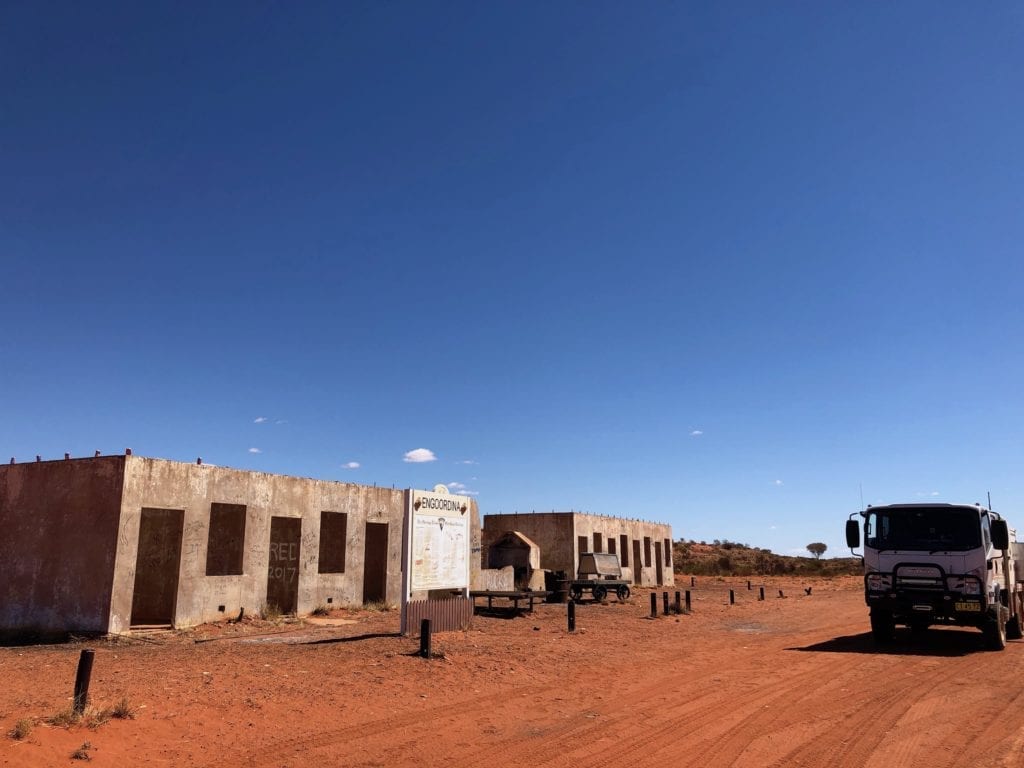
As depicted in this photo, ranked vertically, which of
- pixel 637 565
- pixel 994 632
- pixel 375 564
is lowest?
pixel 994 632

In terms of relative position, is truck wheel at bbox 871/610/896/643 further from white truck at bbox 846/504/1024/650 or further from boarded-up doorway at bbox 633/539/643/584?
boarded-up doorway at bbox 633/539/643/584

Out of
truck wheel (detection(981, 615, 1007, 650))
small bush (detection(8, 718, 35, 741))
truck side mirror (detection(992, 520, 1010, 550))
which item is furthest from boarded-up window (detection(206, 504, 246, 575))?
truck side mirror (detection(992, 520, 1010, 550))

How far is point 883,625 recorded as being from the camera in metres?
15.1

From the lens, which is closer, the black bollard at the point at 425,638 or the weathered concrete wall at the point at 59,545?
the black bollard at the point at 425,638

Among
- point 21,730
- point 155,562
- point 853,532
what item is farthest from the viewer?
point 155,562

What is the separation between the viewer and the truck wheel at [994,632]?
1409 centimetres

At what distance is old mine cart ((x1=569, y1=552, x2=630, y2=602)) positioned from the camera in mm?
29438

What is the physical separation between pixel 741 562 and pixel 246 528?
69.9 meters

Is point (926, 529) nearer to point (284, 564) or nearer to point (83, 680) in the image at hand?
point (83, 680)

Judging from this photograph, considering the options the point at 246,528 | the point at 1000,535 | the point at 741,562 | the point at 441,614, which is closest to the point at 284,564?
the point at 246,528

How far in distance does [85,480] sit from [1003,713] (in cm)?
1810

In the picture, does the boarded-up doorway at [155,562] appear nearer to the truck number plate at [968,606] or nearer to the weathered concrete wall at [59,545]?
the weathered concrete wall at [59,545]

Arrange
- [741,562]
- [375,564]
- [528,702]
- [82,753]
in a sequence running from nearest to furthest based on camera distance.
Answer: [82,753] < [528,702] < [375,564] < [741,562]

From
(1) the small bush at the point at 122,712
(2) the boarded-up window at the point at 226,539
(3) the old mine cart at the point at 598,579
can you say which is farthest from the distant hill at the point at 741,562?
(1) the small bush at the point at 122,712
